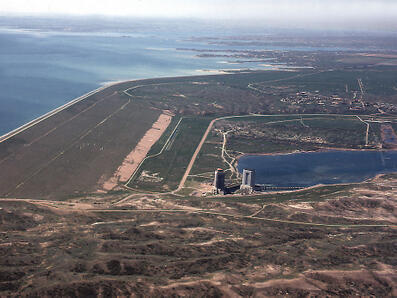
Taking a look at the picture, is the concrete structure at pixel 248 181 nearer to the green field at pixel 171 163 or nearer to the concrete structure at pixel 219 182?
the concrete structure at pixel 219 182

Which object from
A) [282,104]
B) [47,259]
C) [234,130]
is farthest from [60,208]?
[282,104]

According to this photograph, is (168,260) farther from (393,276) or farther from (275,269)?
(393,276)

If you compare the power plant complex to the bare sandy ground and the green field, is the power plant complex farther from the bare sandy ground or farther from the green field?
the bare sandy ground

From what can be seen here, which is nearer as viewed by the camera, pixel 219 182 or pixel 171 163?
pixel 219 182

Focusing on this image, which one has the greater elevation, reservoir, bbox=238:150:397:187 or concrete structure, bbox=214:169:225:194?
concrete structure, bbox=214:169:225:194

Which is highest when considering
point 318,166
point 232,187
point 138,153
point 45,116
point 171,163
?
point 45,116

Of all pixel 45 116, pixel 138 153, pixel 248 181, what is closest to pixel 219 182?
pixel 248 181

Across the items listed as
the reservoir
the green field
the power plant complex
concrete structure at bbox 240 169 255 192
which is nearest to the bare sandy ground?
the green field

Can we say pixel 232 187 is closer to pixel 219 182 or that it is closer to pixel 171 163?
pixel 219 182
